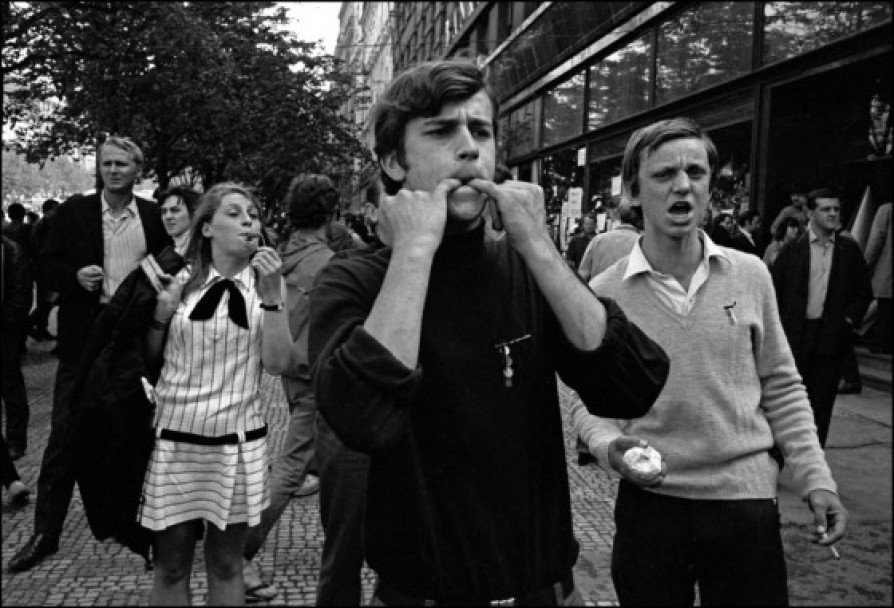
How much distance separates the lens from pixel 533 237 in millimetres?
1487

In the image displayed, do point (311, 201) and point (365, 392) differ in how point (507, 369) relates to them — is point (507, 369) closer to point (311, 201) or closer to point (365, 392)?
point (365, 392)

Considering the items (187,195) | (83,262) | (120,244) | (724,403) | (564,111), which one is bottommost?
(724,403)

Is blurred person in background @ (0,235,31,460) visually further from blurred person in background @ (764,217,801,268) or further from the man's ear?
blurred person in background @ (764,217,801,268)

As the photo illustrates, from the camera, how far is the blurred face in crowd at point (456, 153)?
A: 5.04 ft

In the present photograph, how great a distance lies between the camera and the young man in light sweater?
7.38ft

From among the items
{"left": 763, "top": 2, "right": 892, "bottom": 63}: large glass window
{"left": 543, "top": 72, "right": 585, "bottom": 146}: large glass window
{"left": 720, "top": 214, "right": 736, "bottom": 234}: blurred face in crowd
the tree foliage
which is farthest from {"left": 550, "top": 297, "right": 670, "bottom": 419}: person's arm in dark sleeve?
{"left": 543, "top": 72, "right": 585, "bottom": 146}: large glass window

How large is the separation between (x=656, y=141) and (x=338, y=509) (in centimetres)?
191

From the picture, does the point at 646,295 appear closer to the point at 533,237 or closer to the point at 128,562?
the point at 533,237

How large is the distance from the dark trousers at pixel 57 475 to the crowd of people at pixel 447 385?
16mm

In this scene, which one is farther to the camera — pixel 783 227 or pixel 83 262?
pixel 783 227

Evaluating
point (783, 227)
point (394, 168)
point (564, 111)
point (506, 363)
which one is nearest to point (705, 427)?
point (506, 363)

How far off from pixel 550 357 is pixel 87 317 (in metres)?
3.56

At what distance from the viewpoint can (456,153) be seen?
1.58m

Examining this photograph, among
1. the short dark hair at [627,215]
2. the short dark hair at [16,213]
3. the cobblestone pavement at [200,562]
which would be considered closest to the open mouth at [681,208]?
the cobblestone pavement at [200,562]
